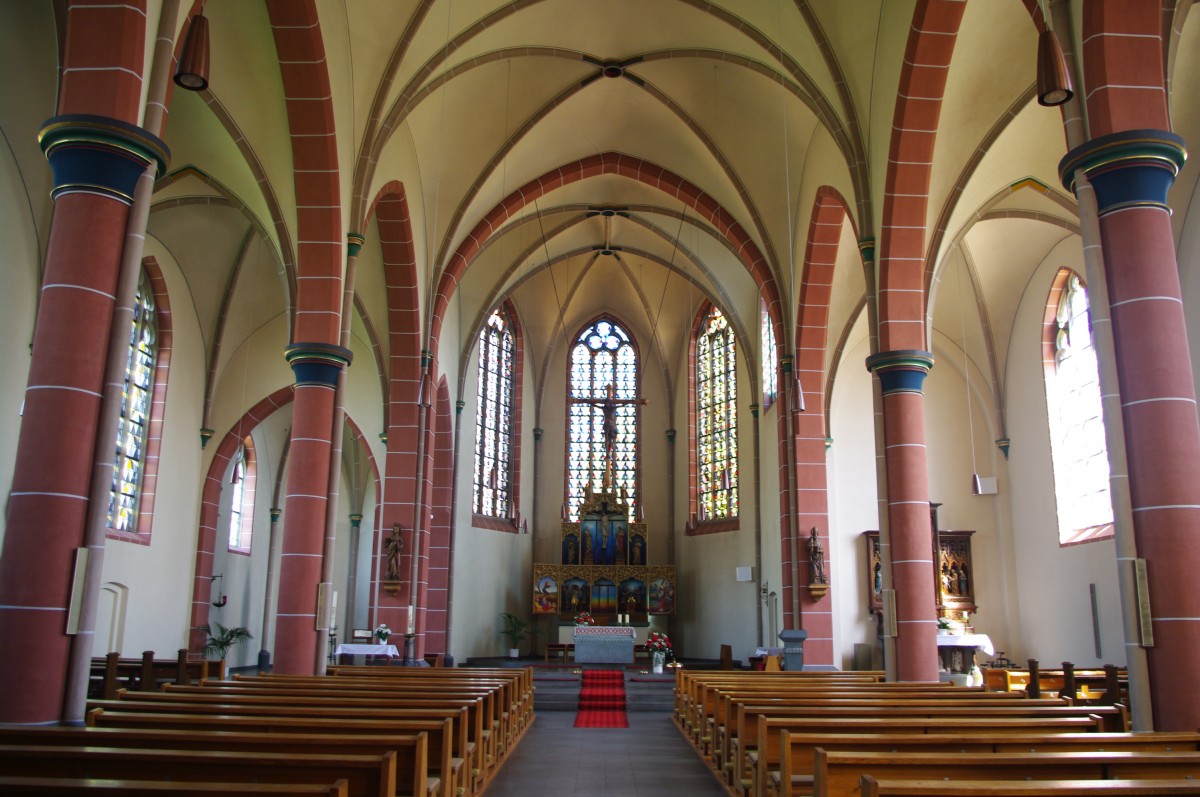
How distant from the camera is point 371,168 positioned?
1291 cm

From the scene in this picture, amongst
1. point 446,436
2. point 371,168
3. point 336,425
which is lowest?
point 336,425

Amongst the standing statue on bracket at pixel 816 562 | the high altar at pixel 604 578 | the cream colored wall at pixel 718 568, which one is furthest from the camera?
the high altar at pixel 604 578

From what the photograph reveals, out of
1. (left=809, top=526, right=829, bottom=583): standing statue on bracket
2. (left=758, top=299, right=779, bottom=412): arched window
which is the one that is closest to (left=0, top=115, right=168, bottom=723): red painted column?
(left=809, top=526, right=829, bottom=583): standing statue on bracket

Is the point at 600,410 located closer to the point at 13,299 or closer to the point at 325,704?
the point at 13,299

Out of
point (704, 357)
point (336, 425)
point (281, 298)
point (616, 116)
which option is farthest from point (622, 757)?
point (704, 357)

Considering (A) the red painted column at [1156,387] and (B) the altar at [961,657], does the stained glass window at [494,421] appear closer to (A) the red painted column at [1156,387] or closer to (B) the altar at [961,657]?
(B) the altar at [961,657]

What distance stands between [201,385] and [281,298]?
232 cm

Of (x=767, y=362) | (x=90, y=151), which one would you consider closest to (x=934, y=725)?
(x=90, y=151)

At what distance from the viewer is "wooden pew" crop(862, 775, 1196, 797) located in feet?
12.0

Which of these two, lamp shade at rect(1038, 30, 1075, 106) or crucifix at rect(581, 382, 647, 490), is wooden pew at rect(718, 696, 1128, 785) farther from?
crucifix at rect(581, 382, 647, 490)

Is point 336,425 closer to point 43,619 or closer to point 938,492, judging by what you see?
point 43,619

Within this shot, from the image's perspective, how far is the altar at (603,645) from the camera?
2033 centimetres

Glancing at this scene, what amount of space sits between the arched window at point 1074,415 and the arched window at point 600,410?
38.5 ft

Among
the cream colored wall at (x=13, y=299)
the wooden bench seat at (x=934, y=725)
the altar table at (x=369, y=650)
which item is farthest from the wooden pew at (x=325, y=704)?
the altar table at (x=369, y=650)
